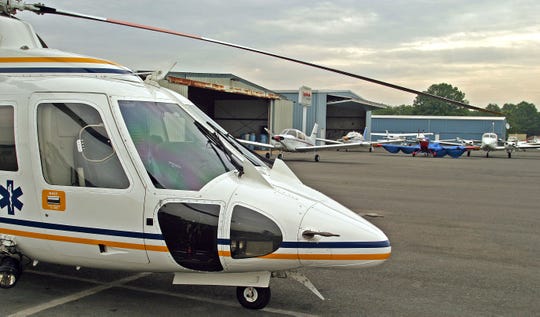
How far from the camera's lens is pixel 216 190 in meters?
4.33

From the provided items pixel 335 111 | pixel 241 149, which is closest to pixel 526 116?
pixel 335 111

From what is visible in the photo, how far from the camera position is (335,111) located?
210 feet

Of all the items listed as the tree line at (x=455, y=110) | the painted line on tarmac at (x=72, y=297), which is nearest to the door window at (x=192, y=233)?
the painted line on tarmac at (x=72, y=297)

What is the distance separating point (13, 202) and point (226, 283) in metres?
2.21

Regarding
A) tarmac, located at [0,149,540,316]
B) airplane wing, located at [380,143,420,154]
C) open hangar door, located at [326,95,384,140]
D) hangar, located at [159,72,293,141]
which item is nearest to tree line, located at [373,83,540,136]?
open hangar door, located at [326,95,384,140]

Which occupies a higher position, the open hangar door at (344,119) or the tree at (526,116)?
the tree at (526,116)

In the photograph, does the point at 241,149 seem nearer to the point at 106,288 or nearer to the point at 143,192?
the point at 143,192

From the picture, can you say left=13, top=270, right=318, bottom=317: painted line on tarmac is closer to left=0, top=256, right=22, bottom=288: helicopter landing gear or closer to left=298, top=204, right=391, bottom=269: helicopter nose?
left=0, top=256, right=22, bottom=288: helicopter landing gear

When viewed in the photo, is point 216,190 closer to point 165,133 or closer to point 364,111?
point 165,133

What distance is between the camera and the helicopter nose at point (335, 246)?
4117 millimetres

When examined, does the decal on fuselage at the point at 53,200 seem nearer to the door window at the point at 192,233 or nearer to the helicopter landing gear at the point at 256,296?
the door window at the point at 192,233

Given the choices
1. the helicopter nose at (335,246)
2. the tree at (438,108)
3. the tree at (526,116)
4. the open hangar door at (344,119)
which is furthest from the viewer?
the tree at (526,116)

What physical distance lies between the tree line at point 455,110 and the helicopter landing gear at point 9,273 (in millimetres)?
121078

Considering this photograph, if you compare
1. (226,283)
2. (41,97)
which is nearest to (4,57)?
(41,97)
